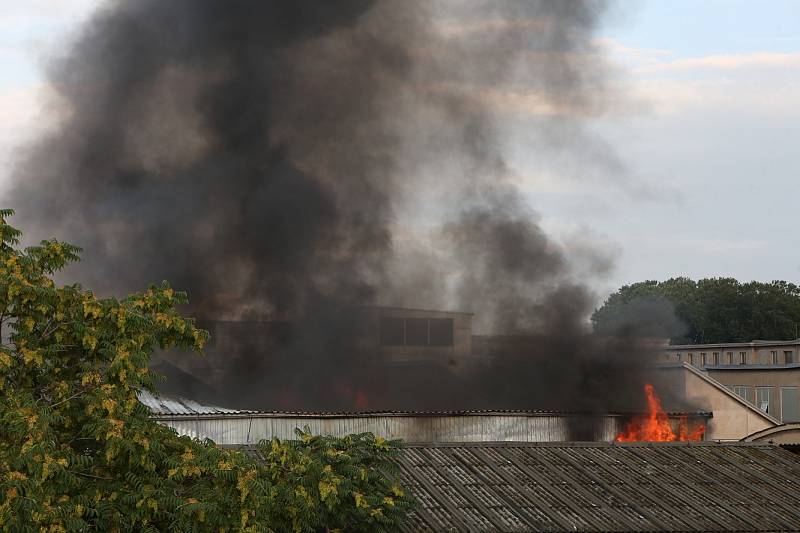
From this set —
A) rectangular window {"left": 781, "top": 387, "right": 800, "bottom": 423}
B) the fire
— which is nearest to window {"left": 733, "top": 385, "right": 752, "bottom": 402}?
rectangular window {"left": 781, "top": 387, "right": 800, "bottom": 423}

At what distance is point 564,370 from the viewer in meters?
48.0

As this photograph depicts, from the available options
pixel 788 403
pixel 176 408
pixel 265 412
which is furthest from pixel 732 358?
pixel 176 408

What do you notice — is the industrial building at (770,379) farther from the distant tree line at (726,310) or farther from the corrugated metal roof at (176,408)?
the distant tree line at (726,310)

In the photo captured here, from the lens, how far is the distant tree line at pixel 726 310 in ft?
362

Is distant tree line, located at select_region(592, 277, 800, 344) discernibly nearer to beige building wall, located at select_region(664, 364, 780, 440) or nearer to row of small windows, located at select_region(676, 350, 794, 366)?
row of small windows, located at select_region(676, 350, 794, 366)

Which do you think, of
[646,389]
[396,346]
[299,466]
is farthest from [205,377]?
[299,466]

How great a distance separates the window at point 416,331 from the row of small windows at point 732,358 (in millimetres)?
22774

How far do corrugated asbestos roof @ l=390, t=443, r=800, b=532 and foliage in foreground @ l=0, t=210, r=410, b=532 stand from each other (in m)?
5.96

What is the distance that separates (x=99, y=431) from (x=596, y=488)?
1363cm

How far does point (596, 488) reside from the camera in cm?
2473

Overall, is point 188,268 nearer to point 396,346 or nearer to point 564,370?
point 396,346

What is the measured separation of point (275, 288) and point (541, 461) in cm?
2588

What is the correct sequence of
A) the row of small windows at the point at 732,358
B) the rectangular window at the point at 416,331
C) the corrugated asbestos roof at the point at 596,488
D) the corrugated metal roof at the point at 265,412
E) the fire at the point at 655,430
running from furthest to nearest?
the row of small windows at the point at 732,358 → the rectangular window at the point at 416,331 → the fire at the point at 655,430 → the corrugated metal roof at the point at 265,412 → the corrugated asbestos roof at the point at 596,488

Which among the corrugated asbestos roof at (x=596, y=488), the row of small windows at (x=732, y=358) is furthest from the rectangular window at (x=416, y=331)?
the corrugated asbestos roof at (x=596, y=488)
